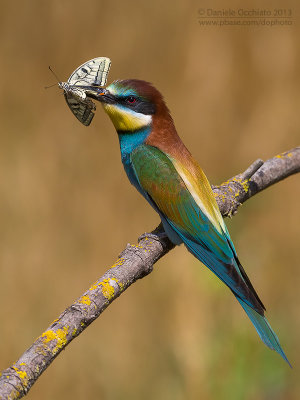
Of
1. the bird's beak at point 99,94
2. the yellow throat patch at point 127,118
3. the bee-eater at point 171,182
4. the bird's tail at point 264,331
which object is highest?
the bird's beak at point 99,94

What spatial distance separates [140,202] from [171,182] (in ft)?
3.91

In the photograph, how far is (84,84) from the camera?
2979 mm

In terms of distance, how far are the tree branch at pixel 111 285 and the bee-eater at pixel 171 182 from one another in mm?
112

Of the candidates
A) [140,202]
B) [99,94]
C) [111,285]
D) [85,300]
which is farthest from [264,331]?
[140,202]

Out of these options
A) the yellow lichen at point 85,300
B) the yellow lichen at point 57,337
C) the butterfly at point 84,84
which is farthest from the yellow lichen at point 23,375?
the butterfly at point 84,84

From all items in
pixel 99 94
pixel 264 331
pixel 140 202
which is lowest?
pixel 264 331

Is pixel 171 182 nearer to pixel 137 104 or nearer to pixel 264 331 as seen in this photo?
pixel 137 104

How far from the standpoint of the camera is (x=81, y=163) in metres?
3.98

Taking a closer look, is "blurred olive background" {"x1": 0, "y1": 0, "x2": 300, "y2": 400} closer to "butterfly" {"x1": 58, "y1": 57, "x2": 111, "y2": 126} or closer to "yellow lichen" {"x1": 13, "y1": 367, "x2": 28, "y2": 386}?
"butterfly" {"x1": 58, "y1": 57, "x2": 111, "y2": 126}

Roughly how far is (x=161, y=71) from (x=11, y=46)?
878 millimetres

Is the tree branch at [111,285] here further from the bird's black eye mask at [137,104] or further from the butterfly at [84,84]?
the butterfly at [84,84]

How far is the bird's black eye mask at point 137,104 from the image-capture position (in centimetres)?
301

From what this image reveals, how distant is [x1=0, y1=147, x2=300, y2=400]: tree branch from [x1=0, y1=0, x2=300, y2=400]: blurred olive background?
0.75 metres

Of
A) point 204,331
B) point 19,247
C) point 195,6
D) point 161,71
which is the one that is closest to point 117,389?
point 204,331
